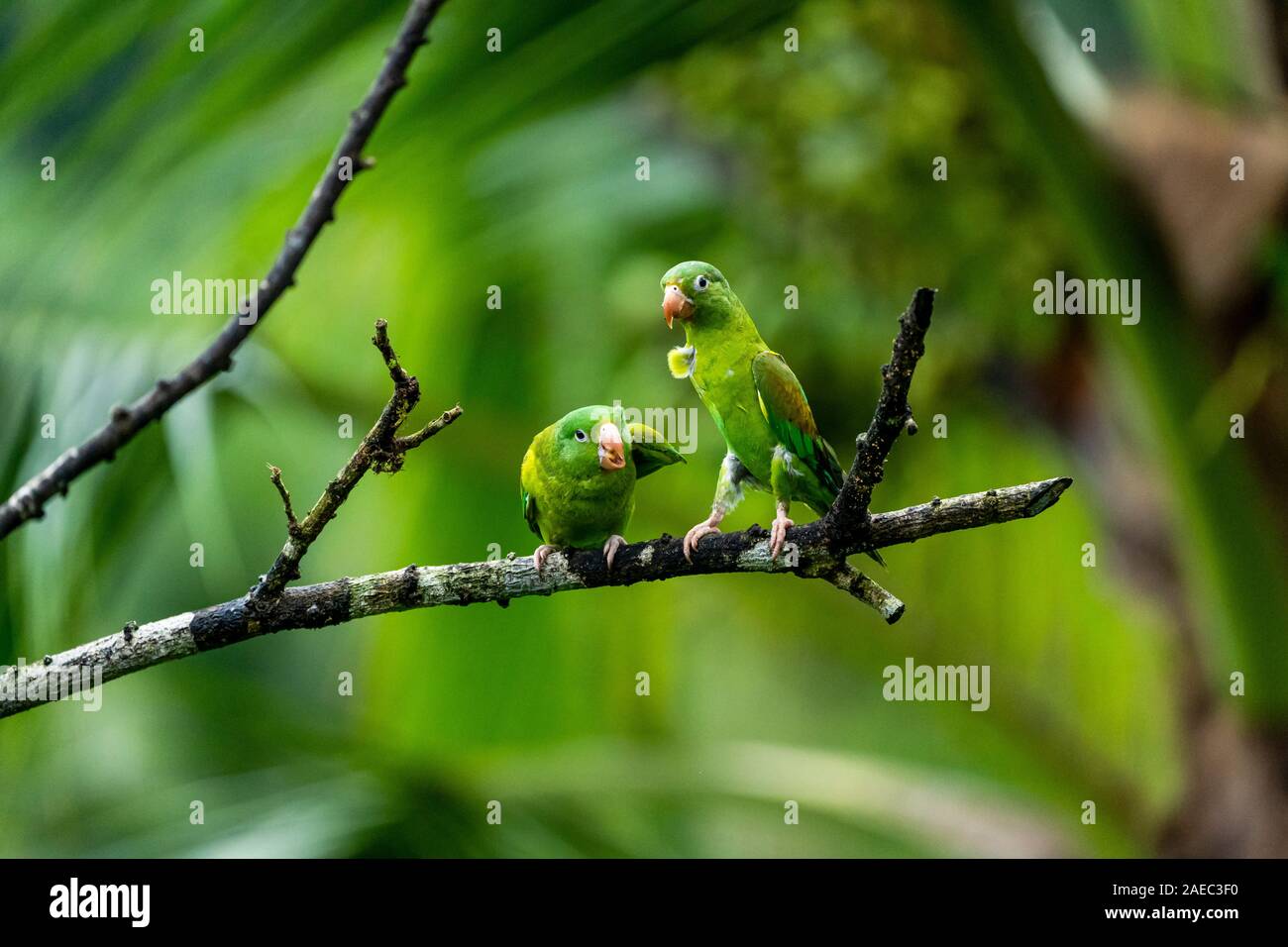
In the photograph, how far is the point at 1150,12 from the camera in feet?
12.5

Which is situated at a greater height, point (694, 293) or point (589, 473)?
point (694, 293)

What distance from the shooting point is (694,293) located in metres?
1.82

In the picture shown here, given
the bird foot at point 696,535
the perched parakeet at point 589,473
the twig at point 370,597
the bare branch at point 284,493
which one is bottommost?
the twig at point 370,597

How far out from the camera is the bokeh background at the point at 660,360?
278 centimetres

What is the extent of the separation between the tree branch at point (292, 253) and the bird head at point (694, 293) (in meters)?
0.48

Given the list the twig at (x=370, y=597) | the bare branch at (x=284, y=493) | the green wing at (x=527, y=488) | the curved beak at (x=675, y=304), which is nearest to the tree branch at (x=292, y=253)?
the bare branch at (x=284, y=493)

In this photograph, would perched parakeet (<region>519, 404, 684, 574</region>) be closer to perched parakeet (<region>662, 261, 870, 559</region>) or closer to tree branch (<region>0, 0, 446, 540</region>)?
perched parakeet (<region>662, 261, 870, 559</region>)

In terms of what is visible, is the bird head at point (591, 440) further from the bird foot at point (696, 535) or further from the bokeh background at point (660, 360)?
the bokeh background at point (660, 360)

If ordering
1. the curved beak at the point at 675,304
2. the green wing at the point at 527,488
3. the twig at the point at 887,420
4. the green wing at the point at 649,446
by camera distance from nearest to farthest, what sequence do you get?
the twig at the point at 887,420 < the curved beak at the point at 675,304 < the green wing at the point at 649,446 < the green wing at the point at 527,488

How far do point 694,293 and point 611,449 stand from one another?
0.28 metres

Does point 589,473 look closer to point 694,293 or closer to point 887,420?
point 694,293

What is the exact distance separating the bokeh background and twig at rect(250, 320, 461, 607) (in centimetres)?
104

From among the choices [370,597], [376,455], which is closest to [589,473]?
[370,597]
